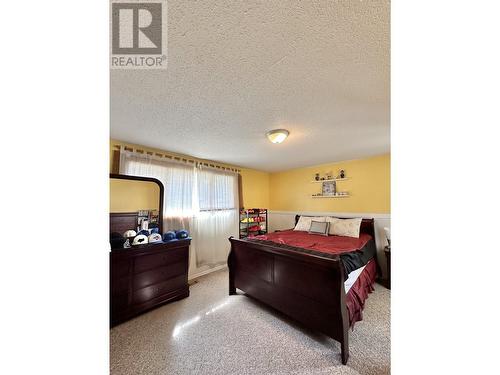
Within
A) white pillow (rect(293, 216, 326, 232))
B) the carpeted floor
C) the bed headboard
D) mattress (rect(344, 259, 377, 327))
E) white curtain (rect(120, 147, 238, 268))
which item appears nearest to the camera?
the carpeted floor

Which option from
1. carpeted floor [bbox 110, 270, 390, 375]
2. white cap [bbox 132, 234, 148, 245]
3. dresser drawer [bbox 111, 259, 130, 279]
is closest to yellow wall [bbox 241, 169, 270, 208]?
white cap [bbox 132, 234, 148, 245]

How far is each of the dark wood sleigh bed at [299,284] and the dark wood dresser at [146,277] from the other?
2.54 feet

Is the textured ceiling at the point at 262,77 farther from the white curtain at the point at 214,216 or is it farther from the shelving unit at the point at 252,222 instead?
the shelving unit at the point at 252,222

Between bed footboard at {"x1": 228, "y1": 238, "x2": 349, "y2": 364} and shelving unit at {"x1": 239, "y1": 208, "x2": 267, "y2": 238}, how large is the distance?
62.4 inches

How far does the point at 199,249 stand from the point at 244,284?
127cm

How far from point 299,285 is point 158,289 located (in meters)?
1.73

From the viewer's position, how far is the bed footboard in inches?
63.9

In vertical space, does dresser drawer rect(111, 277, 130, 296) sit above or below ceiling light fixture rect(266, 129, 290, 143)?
below

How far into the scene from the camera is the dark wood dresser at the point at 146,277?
6.73 ft

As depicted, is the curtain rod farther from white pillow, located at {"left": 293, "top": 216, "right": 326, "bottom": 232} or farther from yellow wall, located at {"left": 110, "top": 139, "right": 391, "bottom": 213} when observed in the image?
white pillow, located at {"left": 293, "top": 216, "right": 326, "bottom": 232}

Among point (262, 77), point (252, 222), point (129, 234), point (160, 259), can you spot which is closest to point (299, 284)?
point (160, 259)
